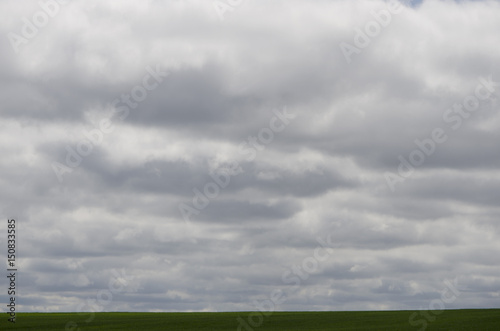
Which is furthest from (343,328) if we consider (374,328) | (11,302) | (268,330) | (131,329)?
(11,302)

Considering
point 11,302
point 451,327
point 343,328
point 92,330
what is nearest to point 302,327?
point 343,328

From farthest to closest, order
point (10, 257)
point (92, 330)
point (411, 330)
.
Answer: point (92, 330) → point (411, 330) → point (10, 257)

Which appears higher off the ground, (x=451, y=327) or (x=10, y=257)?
(x=10, y=257)

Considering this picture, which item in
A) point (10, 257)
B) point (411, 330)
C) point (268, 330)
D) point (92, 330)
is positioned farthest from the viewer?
point (92, 330)

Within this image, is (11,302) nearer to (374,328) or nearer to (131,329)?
(131,329)

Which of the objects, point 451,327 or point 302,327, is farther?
point 302,327

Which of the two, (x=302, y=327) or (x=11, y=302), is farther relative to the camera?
(x=302, y=327)

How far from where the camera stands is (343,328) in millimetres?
100000

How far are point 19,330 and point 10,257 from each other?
3222 centimetres

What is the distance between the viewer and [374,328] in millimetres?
97562

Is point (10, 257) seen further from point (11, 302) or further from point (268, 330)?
point (268, 330)

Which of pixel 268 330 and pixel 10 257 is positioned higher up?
pixel 10 257

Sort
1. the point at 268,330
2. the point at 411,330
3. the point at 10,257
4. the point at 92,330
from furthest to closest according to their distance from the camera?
1. the point at 92,330
2. the point at 268,330
3. the point at 411,330
4. the point at 10,257

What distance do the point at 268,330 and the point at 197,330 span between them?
1109 centimetres
